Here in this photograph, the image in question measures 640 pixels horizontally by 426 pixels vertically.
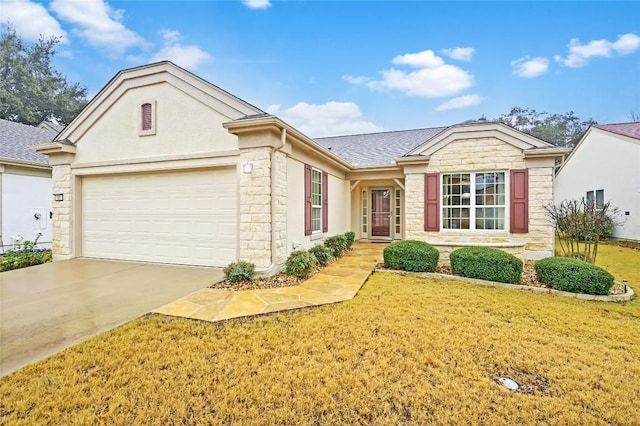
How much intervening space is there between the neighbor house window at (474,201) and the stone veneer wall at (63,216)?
36.0 feet

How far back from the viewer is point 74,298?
4.90 metres

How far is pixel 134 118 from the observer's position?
7.58 m

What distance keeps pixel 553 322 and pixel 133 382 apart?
5231 millimetres

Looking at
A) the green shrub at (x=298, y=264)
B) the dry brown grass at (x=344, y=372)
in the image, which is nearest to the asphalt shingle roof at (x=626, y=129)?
the dry brown grass at (x=344, y=372)

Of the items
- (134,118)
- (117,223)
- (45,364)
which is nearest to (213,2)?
(134,118)

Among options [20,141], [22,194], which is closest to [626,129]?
[22,194]

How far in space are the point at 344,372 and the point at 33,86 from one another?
3030cm

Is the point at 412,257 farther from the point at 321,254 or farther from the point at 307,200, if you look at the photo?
the point at 307,200

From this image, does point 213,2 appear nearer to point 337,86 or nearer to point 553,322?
point 337,86

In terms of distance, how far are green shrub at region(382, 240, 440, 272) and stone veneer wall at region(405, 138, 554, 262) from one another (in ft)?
3.52

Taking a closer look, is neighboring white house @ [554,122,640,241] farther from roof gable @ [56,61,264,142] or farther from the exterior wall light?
roof gable @ [56,61,264,142]

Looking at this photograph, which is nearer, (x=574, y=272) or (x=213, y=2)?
(x=574, y=272)

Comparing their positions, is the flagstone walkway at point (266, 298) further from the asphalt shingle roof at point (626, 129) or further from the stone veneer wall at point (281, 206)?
the asphalt shingle roof at point (626, 129)

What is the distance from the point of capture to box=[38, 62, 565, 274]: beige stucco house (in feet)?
21.0
